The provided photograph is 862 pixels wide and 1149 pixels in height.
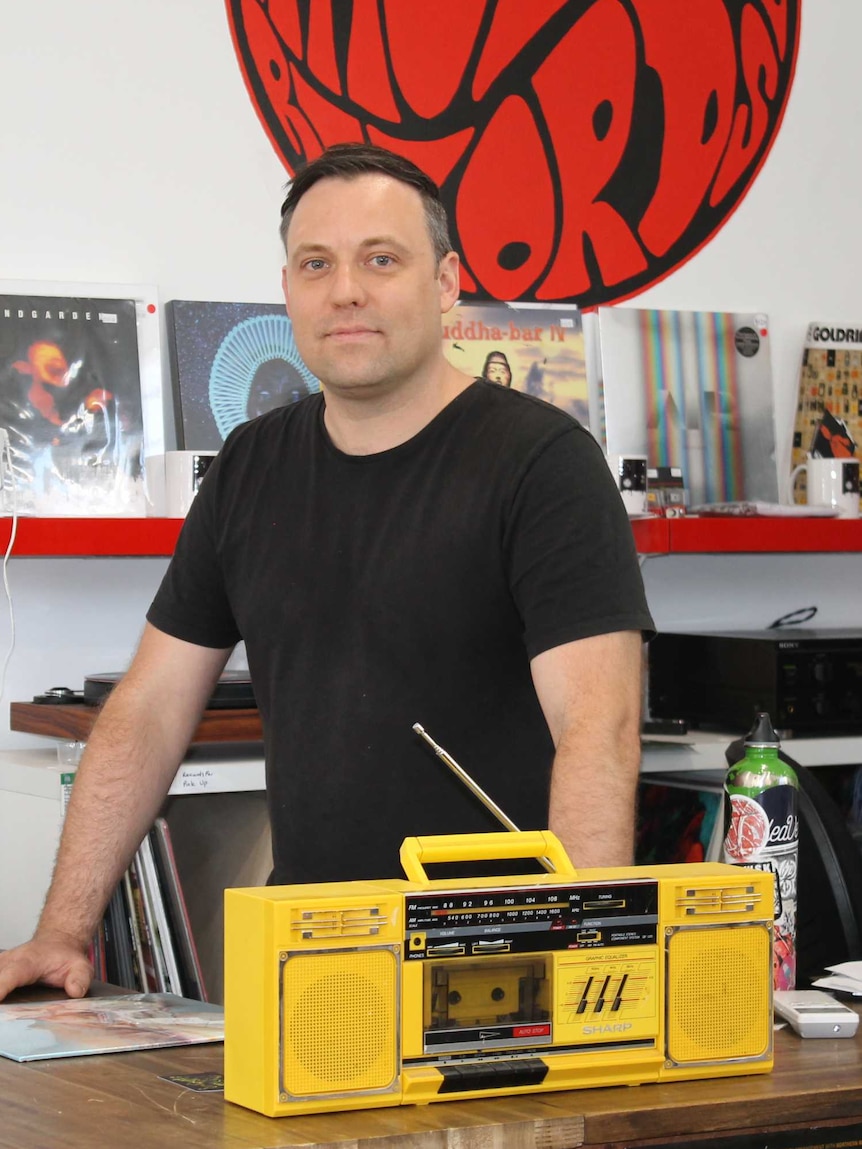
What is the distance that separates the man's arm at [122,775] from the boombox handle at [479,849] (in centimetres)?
61

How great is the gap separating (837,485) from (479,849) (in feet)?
6.62

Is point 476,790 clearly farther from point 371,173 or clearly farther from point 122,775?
point 371,173

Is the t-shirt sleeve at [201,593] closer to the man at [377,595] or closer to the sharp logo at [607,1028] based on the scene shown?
the man at [377,595]

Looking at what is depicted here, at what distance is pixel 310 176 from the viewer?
1842 millimetres

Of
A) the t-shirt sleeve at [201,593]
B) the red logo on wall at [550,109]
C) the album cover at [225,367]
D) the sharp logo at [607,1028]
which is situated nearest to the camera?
the sharp logo at [607,1028]

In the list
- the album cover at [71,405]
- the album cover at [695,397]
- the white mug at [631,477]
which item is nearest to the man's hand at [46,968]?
the album cover at [71,405]

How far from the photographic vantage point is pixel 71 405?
8.71ft

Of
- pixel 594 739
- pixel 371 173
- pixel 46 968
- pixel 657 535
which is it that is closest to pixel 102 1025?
pixel 46 968

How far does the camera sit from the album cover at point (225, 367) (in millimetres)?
2760

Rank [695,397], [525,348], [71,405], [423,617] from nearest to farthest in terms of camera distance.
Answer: [423,617] < [71,405] < [525,348] < [695,397]

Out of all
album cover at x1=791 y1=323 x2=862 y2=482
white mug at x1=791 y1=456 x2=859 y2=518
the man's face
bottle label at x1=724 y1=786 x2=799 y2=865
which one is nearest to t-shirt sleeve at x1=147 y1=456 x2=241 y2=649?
the man's face

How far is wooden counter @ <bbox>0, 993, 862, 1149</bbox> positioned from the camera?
3.52 ft

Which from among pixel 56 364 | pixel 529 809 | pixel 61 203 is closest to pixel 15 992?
pixel 529 809

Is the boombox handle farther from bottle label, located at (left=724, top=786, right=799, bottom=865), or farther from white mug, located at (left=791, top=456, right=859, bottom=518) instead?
white mug, located at (left=791, top=456, right=859, bottom=518)
